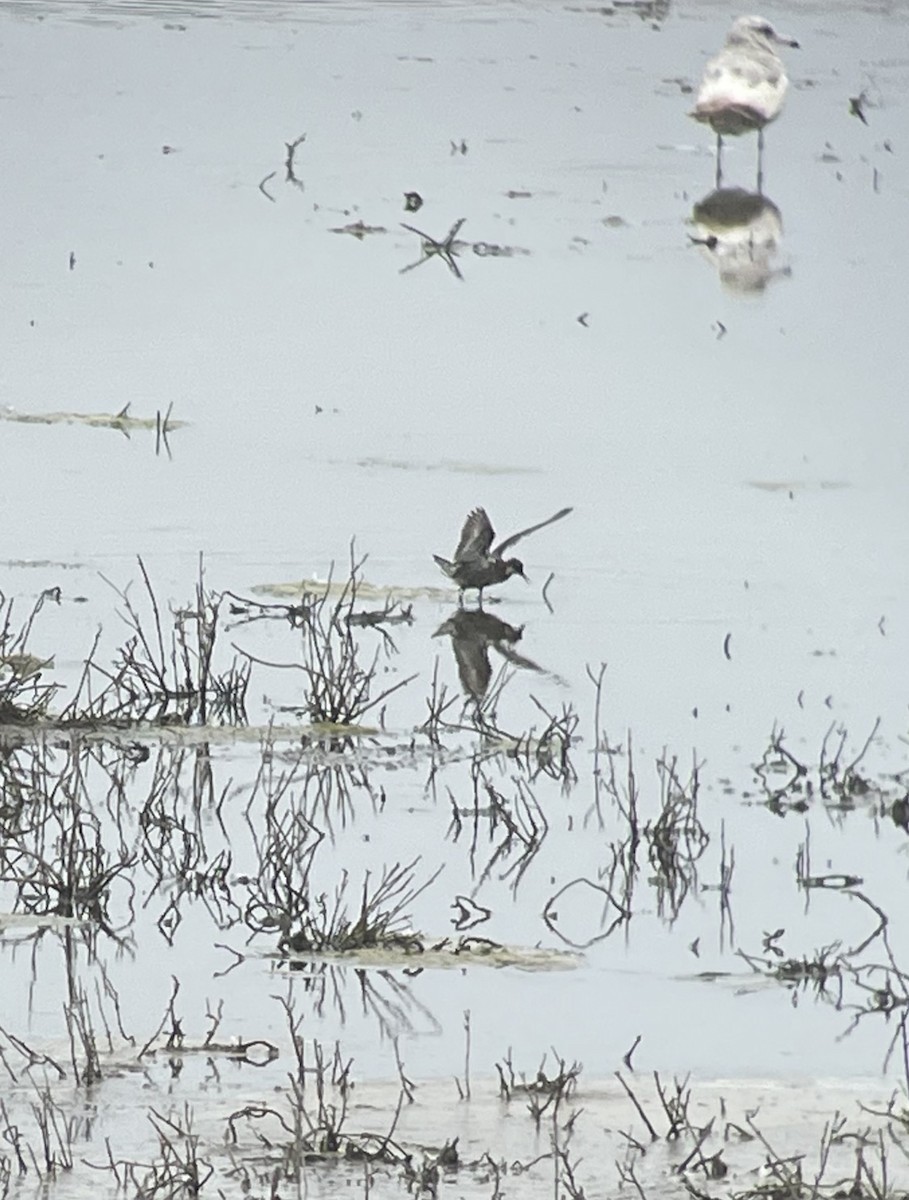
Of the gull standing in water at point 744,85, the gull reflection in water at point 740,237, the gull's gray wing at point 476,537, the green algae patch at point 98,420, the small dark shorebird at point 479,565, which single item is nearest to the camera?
the gull's gray wing at point 476,537

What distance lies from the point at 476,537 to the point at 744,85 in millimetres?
14347

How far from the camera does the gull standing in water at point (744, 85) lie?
27.1 metres

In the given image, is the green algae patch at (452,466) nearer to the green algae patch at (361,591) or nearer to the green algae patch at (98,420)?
the green algae patch at (98,420)

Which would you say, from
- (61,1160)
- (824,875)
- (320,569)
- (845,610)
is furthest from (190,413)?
(61,1160)

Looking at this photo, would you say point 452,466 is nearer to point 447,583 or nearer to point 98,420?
point 98,420

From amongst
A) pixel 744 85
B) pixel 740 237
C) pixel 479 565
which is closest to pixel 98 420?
pixel 479 565

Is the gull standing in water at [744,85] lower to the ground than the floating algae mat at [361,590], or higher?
higher

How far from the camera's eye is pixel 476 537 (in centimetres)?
1347

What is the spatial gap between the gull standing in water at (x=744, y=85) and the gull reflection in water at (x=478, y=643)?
14.3m

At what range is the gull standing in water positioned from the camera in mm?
27094

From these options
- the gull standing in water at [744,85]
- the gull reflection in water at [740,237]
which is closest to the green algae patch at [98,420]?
the gull reflection in water at [740,237]

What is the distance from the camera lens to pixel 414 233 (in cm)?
2648

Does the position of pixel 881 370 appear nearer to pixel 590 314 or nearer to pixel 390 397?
pixel 590 314

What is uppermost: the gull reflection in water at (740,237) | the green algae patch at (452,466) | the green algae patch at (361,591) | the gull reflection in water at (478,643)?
the gull reflection in water at (740,237)
